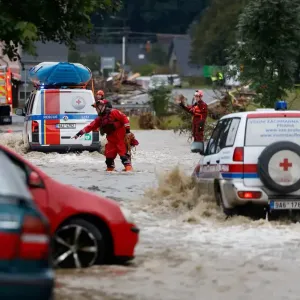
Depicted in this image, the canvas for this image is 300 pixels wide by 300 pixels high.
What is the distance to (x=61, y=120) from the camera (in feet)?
81.8

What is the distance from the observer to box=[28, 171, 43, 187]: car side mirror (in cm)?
891

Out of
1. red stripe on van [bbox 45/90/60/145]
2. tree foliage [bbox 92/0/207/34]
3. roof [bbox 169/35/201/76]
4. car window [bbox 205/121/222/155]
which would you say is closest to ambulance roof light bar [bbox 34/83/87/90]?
red stripe on van [bbox 45/90/60/145]

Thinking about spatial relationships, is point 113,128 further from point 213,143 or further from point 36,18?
point 36,18

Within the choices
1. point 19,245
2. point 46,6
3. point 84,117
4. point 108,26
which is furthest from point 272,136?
point 108,26

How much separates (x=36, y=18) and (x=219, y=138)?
3.31 m

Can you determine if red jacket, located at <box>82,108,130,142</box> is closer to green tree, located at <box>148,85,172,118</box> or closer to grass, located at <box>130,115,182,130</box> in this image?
grass, located at <box>130,115,182,130</box>

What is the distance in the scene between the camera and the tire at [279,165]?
12.4 meters

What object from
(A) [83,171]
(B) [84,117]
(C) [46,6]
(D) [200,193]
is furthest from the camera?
(B) [84,117]

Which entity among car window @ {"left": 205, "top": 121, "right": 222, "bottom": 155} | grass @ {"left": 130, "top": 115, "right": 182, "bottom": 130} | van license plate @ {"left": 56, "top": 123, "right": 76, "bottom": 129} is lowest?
grass @ {"left": 130, "top": 115, "right": 182, "bottom": 130}

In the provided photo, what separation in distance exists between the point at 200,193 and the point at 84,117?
11.0 m

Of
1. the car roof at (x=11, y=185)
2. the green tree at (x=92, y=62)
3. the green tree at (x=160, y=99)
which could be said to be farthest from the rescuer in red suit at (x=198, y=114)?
the green tree at (x=92, y=62)

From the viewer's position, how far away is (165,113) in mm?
47469

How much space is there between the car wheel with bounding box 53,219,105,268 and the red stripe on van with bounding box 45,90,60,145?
1562 centimetres

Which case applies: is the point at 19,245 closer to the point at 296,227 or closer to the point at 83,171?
the point at 296,227
